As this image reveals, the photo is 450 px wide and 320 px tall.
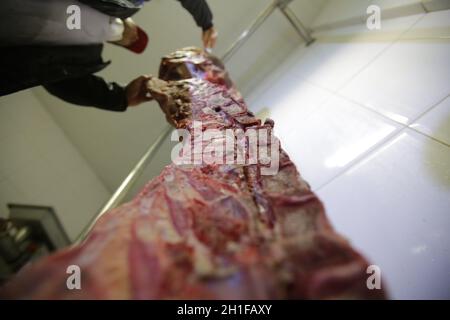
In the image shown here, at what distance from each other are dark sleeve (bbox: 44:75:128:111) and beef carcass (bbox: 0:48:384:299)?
912 millimetres

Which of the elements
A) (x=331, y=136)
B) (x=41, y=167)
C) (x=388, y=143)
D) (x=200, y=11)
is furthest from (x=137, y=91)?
(x=41, y=167)

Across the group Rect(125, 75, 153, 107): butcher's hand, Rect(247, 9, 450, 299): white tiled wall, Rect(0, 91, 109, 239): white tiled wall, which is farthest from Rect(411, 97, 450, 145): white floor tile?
Rect(0, 91, 109, 239): white tiled wall

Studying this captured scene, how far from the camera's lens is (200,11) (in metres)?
1.67

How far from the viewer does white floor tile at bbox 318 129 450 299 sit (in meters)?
0.62

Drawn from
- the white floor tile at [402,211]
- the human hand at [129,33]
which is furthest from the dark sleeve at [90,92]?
the white floor tile at [402,211]

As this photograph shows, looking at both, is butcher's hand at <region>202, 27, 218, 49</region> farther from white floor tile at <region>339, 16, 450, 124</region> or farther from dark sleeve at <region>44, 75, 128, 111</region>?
white floor tile at <region>339, 16, 450, 124</region>

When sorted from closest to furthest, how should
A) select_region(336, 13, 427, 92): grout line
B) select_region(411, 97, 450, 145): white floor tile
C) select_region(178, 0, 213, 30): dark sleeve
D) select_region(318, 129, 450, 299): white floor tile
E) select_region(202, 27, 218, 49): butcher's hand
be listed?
1. select_region(318, 129, 450, 299): white floor tile
2. select_region(411, 97, 450, 145): white floor tile
3. select_region(336, 13, 427, 92): grout line
4. select_region(178, 0, 213, 30): dark sleeve
5. select_region(202, 27, 218, 49): butcher's hand

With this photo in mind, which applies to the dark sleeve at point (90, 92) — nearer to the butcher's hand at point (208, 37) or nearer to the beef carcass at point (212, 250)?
the butcher's hand at point (208, 37)

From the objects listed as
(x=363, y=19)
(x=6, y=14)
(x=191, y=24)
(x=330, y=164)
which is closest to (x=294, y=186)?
(x=330, y=164)

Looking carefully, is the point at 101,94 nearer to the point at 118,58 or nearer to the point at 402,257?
the point at 118,58

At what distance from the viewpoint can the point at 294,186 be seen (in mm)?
506

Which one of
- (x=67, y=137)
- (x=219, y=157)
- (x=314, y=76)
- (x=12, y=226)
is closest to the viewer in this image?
(x=219, y=157)

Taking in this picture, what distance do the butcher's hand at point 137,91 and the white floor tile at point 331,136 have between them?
2.14 feet
